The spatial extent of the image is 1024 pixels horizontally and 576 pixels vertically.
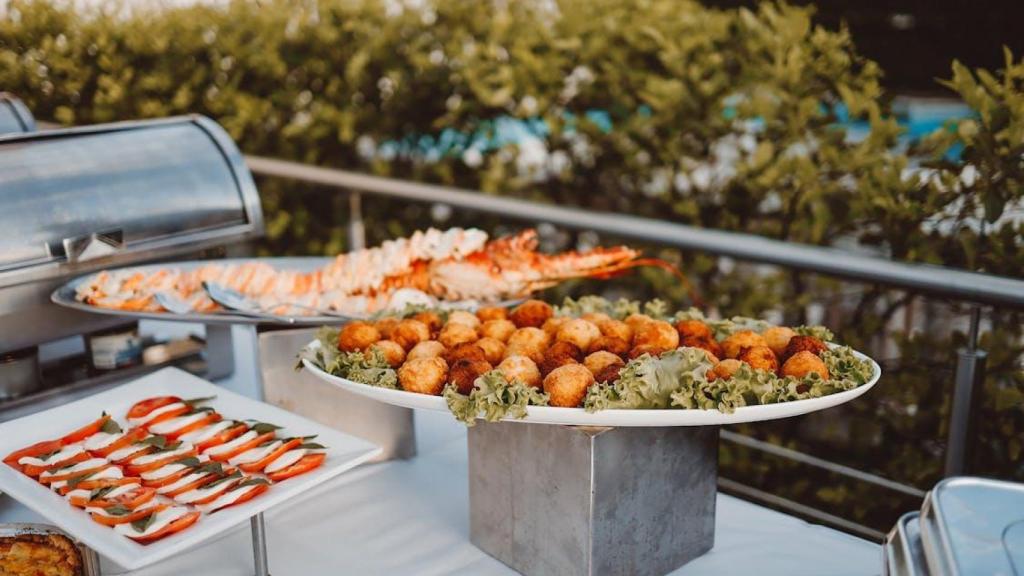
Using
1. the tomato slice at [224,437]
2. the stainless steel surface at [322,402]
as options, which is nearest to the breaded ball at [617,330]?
the stainless steel surface at [322,402]

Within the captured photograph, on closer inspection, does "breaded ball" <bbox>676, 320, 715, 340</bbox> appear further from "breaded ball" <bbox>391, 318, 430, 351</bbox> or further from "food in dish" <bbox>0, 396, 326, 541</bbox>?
"food in dish" <bbox>0, 396, 326, 541</bbox>

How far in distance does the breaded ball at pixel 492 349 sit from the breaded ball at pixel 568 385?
167 millimetres

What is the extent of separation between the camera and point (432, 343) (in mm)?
1370

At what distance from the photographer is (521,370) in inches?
49.2

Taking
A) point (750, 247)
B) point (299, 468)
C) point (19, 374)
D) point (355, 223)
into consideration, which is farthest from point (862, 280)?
point (355, 223)

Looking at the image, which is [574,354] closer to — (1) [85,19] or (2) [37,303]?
(2) [37,303]

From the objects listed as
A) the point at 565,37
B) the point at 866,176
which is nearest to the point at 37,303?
the point at 866,176

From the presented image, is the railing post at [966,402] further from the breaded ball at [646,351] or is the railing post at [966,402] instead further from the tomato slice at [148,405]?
the tomato slice at [148,405]

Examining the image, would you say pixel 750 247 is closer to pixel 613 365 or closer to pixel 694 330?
pixel 694 330

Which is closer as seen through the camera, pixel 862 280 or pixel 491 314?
pixel 491 314

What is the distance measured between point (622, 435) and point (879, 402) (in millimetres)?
1584

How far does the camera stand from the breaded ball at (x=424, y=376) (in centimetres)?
125

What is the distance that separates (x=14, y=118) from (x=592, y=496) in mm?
2127

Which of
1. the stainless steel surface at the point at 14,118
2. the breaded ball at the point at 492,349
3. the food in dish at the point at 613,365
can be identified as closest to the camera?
the food in dish at the point at 613,365
